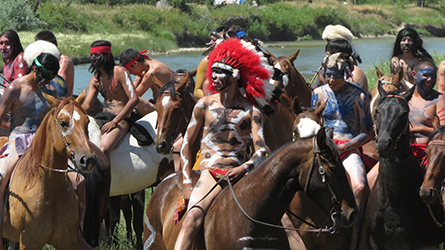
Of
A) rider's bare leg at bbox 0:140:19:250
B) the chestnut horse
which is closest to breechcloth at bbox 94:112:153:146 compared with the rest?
rider's bare leg at bbox 0:140:19:250

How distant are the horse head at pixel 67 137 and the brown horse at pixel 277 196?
1.33 m

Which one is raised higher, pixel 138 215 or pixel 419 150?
pixel 419 150

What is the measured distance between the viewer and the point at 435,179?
486cm

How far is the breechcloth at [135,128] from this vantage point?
7.96 meters

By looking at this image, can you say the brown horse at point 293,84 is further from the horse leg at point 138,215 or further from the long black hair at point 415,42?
the horse leg at point 138,215

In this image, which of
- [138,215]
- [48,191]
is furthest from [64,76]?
[48,191]

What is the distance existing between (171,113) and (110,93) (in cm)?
178

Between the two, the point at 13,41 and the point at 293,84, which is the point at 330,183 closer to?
the point at 293,84

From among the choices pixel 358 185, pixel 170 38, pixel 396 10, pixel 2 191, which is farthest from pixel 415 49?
pixel 396 10

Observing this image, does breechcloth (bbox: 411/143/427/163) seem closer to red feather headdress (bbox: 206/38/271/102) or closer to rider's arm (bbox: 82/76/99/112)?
red feather headdress (bbox: 206/38/271/102)

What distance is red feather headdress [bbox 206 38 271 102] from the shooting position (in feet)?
15.7

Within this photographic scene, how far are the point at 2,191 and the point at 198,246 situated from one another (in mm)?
2412

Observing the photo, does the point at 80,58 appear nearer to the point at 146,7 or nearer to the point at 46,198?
the point at 146,7

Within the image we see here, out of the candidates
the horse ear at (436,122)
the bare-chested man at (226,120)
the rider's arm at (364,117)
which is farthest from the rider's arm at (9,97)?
the horse ear at (436,122)
